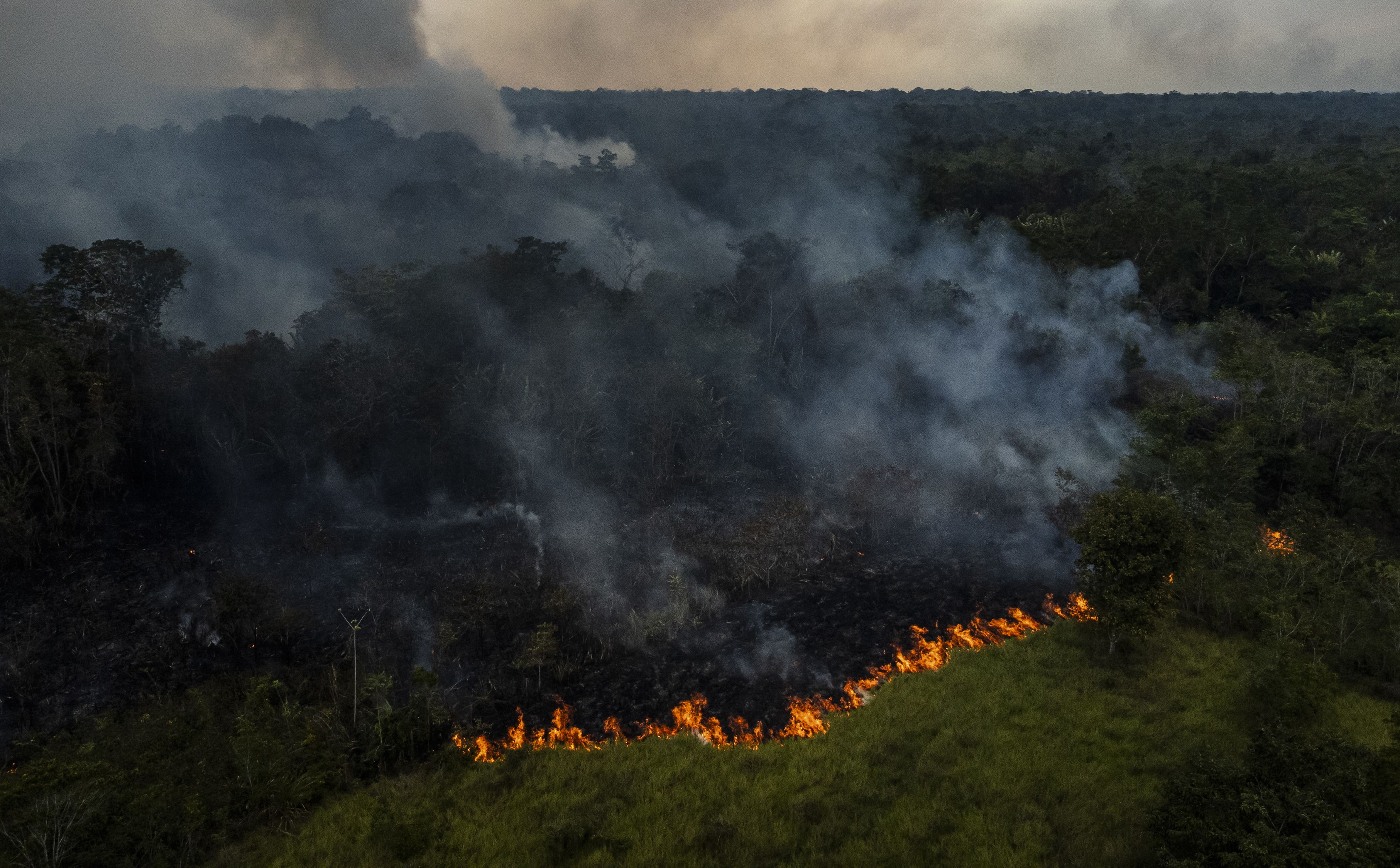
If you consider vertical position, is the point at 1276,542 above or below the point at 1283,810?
above

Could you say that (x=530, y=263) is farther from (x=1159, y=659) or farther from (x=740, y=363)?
(x=1159, y=659)

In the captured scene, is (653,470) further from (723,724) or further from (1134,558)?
(1134,558)

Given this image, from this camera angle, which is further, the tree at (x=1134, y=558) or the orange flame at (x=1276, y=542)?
the orange flame at (x=1276, y=542)

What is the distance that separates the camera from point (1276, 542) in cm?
2308

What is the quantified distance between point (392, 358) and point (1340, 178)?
66.7m

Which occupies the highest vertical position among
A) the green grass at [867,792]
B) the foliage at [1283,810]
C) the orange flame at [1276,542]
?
the orange flame at [1276,542]

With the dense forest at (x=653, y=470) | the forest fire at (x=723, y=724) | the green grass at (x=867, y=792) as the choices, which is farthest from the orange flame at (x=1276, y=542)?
the forest fire at (x=723, y=724)

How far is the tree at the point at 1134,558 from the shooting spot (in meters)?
17.5

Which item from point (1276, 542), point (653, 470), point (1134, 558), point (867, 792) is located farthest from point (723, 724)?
point (1276, 542)

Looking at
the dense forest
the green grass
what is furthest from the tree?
the green grass

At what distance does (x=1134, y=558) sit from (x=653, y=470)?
19374 millimetres

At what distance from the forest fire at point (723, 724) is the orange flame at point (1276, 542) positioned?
983 centimetres

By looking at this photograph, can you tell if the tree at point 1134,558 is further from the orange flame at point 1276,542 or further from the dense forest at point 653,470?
the orange flame at point 1276,542

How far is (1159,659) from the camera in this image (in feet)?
60.7
